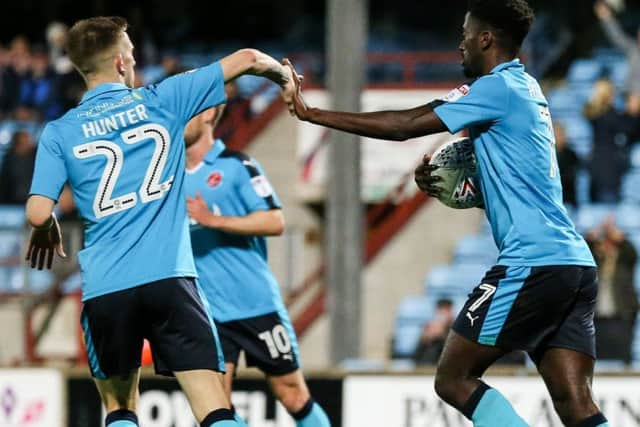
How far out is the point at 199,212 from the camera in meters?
7.01

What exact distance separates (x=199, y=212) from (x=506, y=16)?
1.99 meters

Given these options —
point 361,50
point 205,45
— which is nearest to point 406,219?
point 361,50

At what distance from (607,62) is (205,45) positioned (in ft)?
19.5

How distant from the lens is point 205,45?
66.5 ft

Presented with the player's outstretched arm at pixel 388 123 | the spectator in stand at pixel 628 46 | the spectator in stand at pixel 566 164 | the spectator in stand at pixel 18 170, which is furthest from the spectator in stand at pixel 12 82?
the player's outstretched arm at pixel 388 123

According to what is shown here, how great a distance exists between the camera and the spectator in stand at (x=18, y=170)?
14516 mm

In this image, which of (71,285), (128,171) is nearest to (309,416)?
(128,171)

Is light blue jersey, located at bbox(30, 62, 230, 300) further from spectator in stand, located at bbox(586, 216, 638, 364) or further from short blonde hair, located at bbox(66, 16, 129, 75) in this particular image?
spectator in stand, located at bbox(586, 216, 638, 364)

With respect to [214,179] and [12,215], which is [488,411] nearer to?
[214,179]

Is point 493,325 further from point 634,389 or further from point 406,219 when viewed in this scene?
point 406,219

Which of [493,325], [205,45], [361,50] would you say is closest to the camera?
[493,325]

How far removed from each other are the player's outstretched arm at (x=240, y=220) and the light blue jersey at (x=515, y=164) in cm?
171

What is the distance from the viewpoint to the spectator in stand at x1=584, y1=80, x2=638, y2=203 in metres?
13.4

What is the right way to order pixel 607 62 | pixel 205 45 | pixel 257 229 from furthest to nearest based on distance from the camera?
1. pixel 205 45
2. pixel 607 62
3. pixel 257 229
